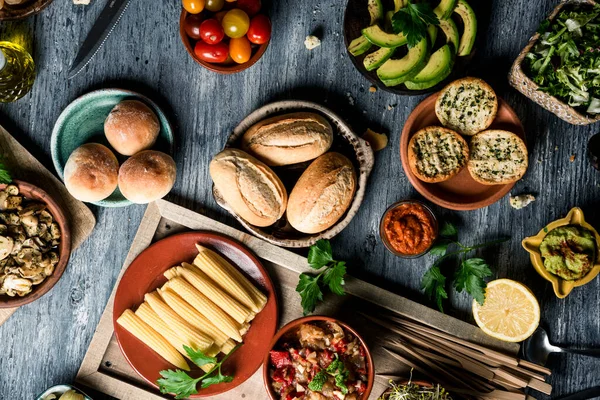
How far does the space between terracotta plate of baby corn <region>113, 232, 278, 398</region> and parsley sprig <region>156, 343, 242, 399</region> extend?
2.7 inches

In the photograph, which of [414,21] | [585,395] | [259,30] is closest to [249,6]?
[259,30]

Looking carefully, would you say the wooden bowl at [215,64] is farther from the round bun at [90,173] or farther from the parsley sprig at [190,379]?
the parsley sprig at [190,379]

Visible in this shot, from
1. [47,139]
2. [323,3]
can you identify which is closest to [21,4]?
[47,139]

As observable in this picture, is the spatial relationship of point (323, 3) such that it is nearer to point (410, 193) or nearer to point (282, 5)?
point (282, 5)

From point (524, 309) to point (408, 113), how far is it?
1133 millimetres

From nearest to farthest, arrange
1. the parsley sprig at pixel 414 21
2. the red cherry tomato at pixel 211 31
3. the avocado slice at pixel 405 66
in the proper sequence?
1. the parsley sprig at pixel 414 21
2. the avocado slice at pixel 405 66
3. the red cherry tomato at pixel 211 31

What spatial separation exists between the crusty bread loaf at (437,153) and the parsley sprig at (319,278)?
578 millimetres

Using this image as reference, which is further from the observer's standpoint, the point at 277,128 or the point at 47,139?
the point at 47,139

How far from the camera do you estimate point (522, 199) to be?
2912 mm

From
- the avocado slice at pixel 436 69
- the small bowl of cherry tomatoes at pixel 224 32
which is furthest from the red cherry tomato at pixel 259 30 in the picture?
the avocado slice at pixel 436 69

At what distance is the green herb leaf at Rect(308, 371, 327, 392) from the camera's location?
2.53 m

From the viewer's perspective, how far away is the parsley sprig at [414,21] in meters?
2.48

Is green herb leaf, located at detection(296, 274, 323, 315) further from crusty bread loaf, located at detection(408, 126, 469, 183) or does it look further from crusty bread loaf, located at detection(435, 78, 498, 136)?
crusty bread loaf, located at detection(435, 78, 498, 136)

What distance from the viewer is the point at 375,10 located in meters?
2.69
